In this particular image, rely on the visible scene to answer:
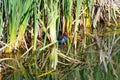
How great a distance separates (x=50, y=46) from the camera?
3.96 meters

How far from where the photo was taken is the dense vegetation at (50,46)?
339cm

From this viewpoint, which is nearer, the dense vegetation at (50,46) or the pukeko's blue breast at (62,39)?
the dense vegetation at (50,46)

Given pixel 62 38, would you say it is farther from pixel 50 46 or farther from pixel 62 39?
pixel 50 46

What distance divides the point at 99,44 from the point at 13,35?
1.06 metres

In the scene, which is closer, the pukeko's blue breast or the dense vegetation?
the dense vegetation

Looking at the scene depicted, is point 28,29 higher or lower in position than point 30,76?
higher

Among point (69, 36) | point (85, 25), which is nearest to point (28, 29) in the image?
point (69, 36)

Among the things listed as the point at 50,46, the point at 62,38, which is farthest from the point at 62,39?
the point at 50,46

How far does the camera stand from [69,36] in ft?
14.4

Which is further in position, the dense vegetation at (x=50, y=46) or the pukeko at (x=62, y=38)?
the pukeko at (x=62, y=38)

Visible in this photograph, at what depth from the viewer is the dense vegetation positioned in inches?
134

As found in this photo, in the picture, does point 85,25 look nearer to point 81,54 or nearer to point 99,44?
point 99,44

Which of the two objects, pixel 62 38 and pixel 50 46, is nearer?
pixel 50 46

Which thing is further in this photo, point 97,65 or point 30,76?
point 97,65
